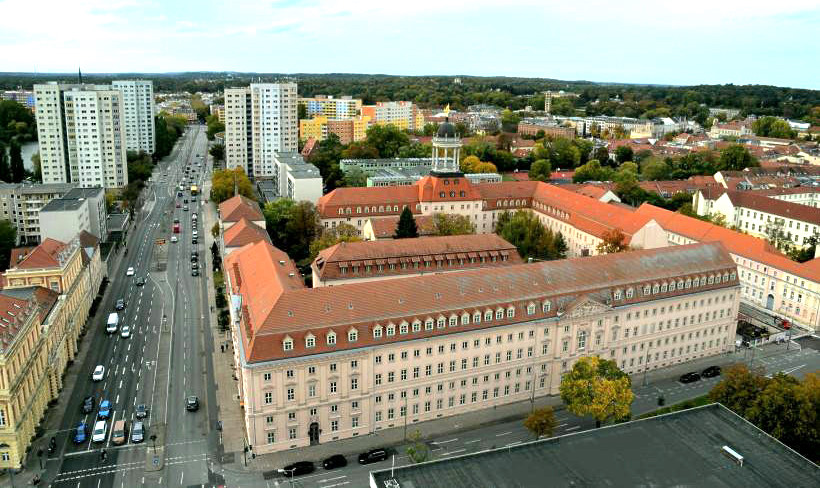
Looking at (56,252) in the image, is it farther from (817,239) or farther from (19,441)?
(817,239)

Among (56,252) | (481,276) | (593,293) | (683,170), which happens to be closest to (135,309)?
(56,252)

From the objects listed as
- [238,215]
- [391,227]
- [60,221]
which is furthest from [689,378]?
[60,221]

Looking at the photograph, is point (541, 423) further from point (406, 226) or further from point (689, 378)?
point (406, 226)

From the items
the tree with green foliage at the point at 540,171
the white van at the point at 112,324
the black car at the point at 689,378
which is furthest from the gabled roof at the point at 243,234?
the tree with green foliage at the point at 540,171

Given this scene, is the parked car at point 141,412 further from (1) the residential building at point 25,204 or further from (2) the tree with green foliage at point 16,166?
(2) the tree with green foliage at point 16,166

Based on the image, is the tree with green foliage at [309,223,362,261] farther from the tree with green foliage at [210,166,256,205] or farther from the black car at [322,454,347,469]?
the black car at [322,454,347,469]

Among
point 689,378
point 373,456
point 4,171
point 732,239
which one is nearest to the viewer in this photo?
point 373,456
